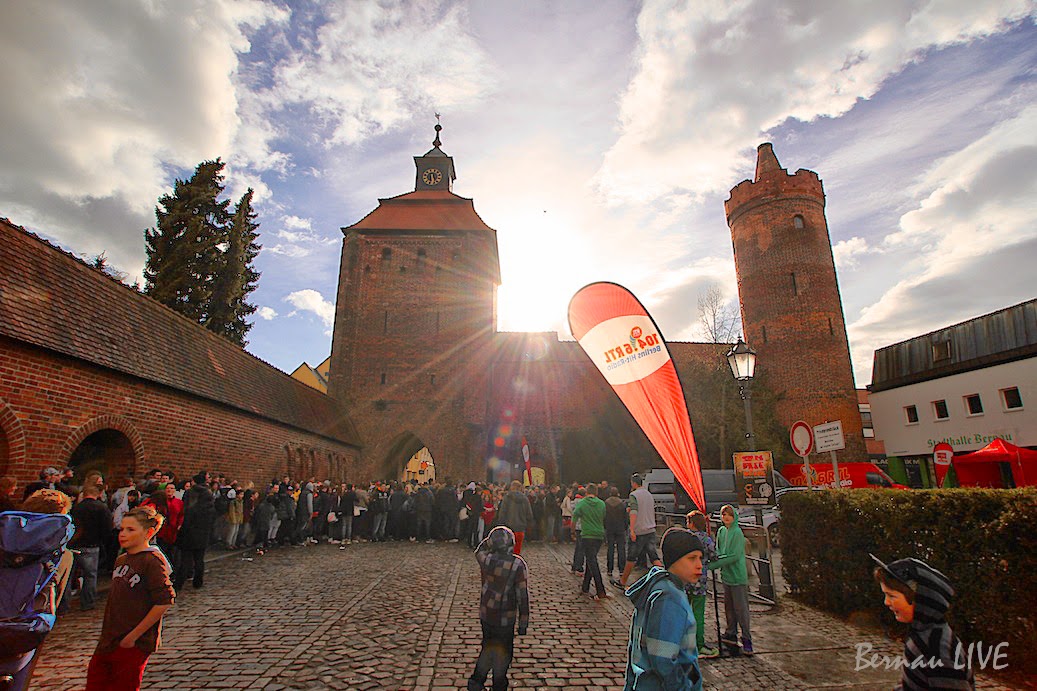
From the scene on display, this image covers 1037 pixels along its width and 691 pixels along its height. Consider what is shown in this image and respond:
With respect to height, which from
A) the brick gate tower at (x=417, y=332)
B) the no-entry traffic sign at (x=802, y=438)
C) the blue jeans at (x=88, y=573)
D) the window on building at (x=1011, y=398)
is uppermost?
the brick gate tower at (x=417, y=332)

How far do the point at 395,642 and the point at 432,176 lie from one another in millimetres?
31147

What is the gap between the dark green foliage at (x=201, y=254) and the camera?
24016 millimetres

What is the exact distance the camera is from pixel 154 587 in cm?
309

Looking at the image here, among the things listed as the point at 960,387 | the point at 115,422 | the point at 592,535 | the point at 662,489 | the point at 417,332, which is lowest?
the point at 592,535

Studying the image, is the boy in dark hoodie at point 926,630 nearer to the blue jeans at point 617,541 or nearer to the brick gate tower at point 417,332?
the blue jeans at point 617,541

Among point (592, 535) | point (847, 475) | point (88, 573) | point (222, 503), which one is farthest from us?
point (847, 475)

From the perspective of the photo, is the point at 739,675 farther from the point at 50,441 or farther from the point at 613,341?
the point at 50,441

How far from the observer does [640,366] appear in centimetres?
545

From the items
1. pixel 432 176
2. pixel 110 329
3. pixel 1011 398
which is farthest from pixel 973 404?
pixel 432 176

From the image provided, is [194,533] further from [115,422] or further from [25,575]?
[25,575]

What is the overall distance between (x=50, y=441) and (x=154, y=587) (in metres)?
7.49

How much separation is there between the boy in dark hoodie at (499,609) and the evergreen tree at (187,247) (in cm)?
2456

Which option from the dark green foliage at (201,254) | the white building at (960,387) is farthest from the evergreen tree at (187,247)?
the white building at (960,387)

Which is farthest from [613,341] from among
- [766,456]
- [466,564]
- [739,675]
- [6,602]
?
[766,456]
